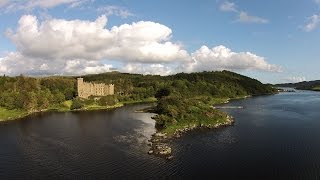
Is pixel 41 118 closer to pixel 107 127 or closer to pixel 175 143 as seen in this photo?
pixel 107 127

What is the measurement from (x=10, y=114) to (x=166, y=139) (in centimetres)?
8327

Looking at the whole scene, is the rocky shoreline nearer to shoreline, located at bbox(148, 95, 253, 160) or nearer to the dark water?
shoreline, located at bbox(148, 95, 253, 160)

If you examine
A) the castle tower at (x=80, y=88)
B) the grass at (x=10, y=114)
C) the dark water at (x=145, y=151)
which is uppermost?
the castle tower at (x=80, y=88)

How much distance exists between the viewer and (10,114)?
14188 cm

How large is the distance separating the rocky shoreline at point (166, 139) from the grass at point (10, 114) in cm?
7080

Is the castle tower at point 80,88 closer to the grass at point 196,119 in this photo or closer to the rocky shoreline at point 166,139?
the grass at point 196,119

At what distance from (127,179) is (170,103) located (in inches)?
2699

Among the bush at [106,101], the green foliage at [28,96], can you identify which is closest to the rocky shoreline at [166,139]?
the bush at [106,101]

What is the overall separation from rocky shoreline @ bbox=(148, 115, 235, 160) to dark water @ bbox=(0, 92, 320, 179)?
6.50 ft

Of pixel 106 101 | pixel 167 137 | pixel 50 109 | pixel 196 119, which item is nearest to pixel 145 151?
pixel 167 137

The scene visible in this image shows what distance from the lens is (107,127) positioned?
110 m

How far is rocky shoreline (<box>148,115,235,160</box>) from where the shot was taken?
73.5 metres

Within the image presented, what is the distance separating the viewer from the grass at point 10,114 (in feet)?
442

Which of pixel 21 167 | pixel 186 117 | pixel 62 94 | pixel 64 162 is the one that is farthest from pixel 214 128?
pixel 62 94
